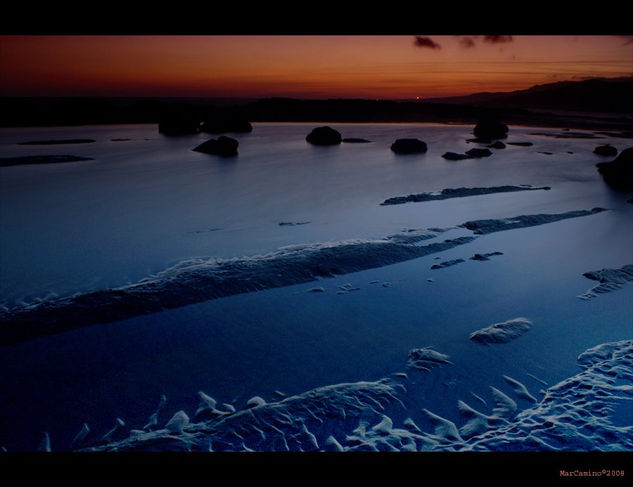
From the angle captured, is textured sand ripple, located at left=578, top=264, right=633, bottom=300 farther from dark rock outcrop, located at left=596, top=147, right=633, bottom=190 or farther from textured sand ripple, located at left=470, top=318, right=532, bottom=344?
dark rock outcrop, located at left=596, top=147, right=633, bottom=190

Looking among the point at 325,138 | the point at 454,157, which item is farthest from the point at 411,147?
the point at 325,138

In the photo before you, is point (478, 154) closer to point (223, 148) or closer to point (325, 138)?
point (325, 138)

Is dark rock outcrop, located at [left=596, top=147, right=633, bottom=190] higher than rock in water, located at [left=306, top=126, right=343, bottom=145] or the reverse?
the reverse

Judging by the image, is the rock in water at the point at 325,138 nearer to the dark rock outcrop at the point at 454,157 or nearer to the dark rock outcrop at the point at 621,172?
the dark rock outcrop at the point at 454,157

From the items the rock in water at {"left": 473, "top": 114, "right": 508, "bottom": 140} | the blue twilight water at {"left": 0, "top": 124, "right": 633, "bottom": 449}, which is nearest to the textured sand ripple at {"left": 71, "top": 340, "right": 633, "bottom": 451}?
the blue twilight water at {"left": 0, "top": 124, "right": 633, "bottom": 449}

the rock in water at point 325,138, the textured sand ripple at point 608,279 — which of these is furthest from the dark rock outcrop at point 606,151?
the textured sand ripple at point 608,279
